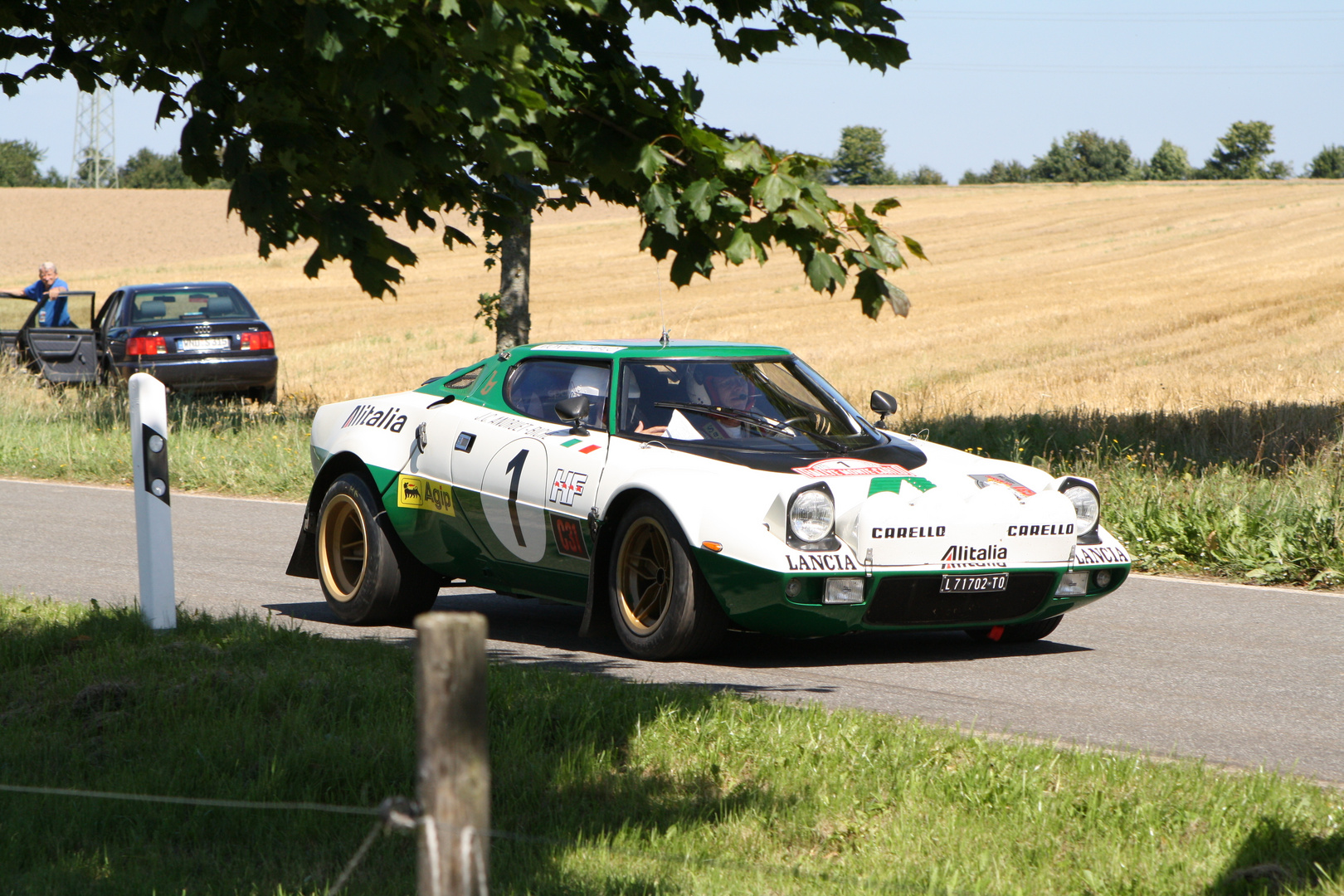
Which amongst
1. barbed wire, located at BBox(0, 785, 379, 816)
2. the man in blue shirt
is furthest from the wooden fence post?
the man in blue shirt

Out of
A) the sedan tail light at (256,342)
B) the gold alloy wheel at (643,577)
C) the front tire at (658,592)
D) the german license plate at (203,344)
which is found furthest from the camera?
the sedan tail light at (256,342)

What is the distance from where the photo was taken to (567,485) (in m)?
7.06

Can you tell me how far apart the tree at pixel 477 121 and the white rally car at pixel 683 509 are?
1765 millimetres

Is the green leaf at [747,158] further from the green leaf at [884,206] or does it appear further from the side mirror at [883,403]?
the side mirror at [883,403]

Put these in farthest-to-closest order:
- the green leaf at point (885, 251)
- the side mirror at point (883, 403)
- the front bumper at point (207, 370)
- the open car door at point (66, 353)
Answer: the open car door at point (66, 353)
the front bumper at point (207, 370)
the side mirror at point (883, 403)
the green leaf at point (885, 251)

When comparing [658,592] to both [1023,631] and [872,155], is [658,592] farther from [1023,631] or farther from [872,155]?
[872,155]

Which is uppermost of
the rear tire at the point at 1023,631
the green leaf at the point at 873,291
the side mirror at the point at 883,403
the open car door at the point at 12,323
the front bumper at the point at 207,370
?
the open car door at the point at 12,323

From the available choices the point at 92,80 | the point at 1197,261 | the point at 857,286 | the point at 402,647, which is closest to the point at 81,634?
the point at 402,647

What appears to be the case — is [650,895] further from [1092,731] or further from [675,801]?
[1092,731]

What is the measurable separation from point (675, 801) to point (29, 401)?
16.0m

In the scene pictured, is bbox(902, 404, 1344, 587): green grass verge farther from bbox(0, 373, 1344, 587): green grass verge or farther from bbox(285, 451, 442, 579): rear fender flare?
bbox(285, 451, 442, 579): rear fender flare

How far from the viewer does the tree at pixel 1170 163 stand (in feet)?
430

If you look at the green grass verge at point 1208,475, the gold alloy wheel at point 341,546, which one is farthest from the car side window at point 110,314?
the gold alloy wheel at point 341,546

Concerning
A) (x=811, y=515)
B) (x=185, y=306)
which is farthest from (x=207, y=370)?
(x=811, y=515)
